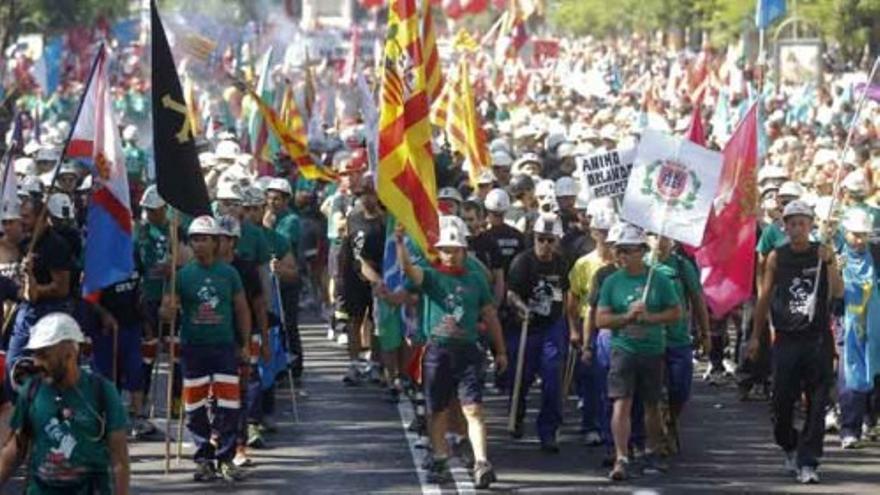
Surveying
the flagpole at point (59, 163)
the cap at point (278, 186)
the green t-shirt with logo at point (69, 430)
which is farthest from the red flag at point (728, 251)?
the green t-shirt with logo at point (69, 430)

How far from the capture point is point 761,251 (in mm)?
20688

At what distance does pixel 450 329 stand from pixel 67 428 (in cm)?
566

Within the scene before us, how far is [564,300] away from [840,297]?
2114 mm

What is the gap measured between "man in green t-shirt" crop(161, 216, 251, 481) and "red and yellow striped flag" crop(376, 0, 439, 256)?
127cm

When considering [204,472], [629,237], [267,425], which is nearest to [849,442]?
[629,237]

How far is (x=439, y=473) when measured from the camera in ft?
54.7

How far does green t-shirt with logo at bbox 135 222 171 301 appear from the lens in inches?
738

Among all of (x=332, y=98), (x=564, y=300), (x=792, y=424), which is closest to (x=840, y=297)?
(x=792, y=424)

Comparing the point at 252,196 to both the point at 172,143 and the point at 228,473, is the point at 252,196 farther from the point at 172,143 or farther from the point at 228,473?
the point at 228,473

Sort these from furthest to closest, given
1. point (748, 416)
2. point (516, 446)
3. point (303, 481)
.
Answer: point (748, 416)
point (516, 446)
point (303, 481)

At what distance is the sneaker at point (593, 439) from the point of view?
18719 mm

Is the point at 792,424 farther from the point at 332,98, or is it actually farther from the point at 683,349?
the point at 332,98

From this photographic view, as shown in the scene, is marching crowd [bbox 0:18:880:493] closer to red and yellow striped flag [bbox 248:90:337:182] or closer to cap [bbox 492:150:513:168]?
red and yellow striped flag [bbox 248:90:337:182]

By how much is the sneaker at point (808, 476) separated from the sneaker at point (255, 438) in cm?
387
